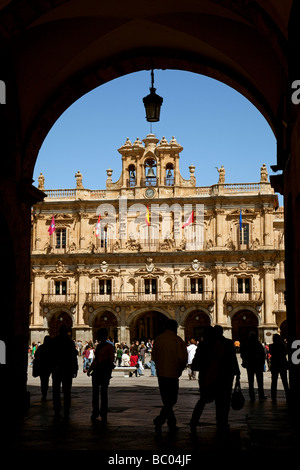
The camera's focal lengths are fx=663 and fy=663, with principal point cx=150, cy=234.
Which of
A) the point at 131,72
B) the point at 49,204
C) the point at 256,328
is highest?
the point at 49,204

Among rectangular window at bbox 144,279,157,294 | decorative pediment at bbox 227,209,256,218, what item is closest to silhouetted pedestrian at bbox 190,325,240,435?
rectangular window at bbox 144,279,157,294

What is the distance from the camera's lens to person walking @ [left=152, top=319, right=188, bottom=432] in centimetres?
795

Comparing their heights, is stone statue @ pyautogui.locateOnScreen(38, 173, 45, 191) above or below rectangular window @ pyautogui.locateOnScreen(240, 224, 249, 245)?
above

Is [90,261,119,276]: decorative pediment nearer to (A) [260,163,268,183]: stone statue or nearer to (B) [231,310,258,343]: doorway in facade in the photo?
(B) [231,310,258,343]: doorway in facade

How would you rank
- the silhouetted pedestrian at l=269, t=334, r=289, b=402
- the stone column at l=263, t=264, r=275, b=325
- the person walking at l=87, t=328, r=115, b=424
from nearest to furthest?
the person walking at l=87, t=328, r=115, b=424 → the silhouetted pedestrian at l=269, t=334, r=289, b=402 → the stone column at l=263, t=264, r=275, b=325

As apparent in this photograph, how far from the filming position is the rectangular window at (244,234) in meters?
47.8

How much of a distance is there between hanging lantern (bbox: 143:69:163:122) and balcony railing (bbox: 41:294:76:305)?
38.2 metres

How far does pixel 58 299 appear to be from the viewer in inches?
1902

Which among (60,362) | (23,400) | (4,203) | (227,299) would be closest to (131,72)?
(4,203)

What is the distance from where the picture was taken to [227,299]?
46438 mm

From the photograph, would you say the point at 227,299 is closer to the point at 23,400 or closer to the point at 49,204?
the point at 49,204

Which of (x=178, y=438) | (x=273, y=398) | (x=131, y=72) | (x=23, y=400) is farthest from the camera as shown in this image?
(x=273, y=398)

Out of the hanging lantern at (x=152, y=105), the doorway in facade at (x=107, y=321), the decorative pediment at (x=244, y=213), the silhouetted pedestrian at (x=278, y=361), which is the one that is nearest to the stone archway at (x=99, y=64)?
the hanging lantern at (x=152, y=105)
